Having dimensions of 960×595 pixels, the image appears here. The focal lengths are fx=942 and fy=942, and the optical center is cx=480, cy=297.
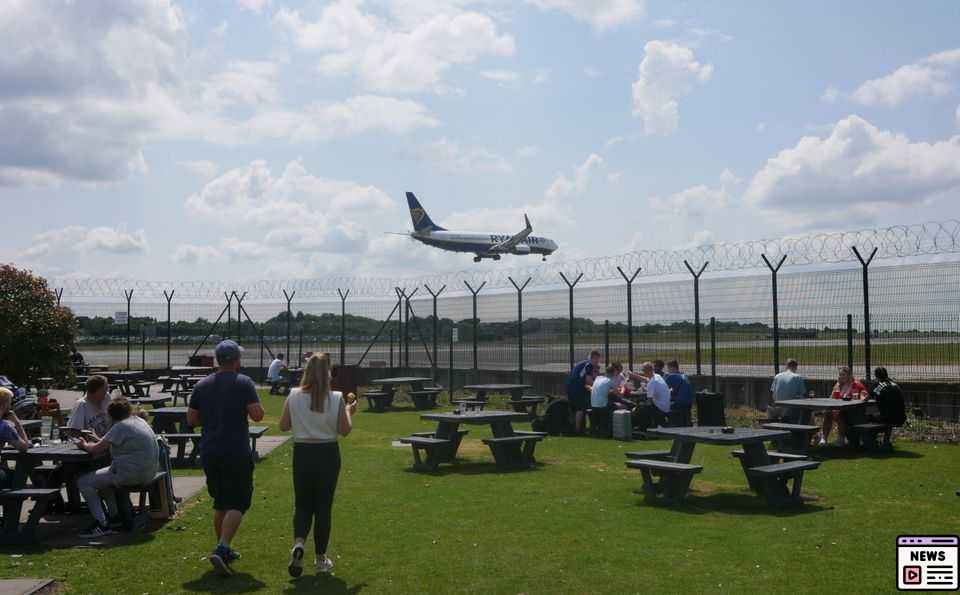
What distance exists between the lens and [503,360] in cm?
2470

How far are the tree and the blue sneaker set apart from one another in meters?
13.8

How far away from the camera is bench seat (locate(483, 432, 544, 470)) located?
40.6 ft

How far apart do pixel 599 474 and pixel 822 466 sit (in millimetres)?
2978

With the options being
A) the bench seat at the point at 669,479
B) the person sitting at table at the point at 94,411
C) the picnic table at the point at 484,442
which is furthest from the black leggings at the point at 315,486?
the picnic table at the point at 484,442

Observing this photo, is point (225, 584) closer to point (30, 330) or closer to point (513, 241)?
point (30, 330)

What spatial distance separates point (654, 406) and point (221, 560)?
10.1 meters

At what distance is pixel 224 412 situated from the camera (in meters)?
6.91

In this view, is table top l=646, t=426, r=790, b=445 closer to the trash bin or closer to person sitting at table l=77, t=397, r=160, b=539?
the trash bin

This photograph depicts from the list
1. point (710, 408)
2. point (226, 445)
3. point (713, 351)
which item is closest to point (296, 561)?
point (226, 445)

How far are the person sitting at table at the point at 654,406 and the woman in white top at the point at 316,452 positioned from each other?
9.31 m

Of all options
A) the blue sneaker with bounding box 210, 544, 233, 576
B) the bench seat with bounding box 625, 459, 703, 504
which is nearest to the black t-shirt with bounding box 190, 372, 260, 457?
the blue sneaker with bounding box 210, 544, 233, 576

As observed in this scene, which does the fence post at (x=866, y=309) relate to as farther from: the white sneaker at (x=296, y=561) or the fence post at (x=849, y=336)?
the white sneaker at (x=296, y=561)

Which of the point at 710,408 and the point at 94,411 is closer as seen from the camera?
the point at 94,411

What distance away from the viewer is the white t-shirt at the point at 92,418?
29.2 feet
